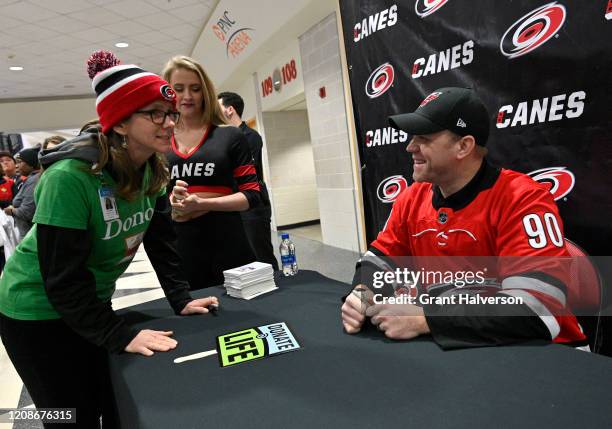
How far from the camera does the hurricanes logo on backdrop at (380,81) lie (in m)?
2.39

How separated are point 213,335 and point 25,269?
515mm

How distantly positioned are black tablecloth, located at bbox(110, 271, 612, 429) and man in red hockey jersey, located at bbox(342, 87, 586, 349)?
0.05 metres

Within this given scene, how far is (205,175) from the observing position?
5.46 feet

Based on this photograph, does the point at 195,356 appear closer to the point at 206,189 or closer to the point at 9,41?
the point at 206,189

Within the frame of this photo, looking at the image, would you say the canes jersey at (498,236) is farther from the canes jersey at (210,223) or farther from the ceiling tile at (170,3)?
the ceiling tile at (170,3)

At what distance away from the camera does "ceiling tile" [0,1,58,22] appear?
17.3ft

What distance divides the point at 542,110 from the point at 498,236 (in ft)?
3.00

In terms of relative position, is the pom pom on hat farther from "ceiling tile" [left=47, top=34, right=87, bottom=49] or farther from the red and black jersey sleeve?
"ceiling tile" [left=47, top=34, right=87, bottom=49]

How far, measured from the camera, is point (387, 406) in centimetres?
67

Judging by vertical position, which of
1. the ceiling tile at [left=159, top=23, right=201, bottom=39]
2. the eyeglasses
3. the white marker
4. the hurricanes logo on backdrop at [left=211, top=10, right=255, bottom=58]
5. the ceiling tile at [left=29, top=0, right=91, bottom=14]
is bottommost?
the white marker

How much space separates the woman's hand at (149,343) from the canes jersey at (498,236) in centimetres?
69

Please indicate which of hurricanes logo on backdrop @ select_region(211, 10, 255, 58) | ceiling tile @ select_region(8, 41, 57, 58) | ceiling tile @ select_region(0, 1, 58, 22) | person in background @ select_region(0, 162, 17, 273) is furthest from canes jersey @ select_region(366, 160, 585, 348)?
ceiling tile @ select_region(8, 41, 57, 58)

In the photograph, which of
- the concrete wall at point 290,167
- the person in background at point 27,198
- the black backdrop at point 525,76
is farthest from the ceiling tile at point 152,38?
the black backdrop at point 525,76

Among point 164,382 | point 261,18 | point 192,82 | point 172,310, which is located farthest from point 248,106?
point 164,382
